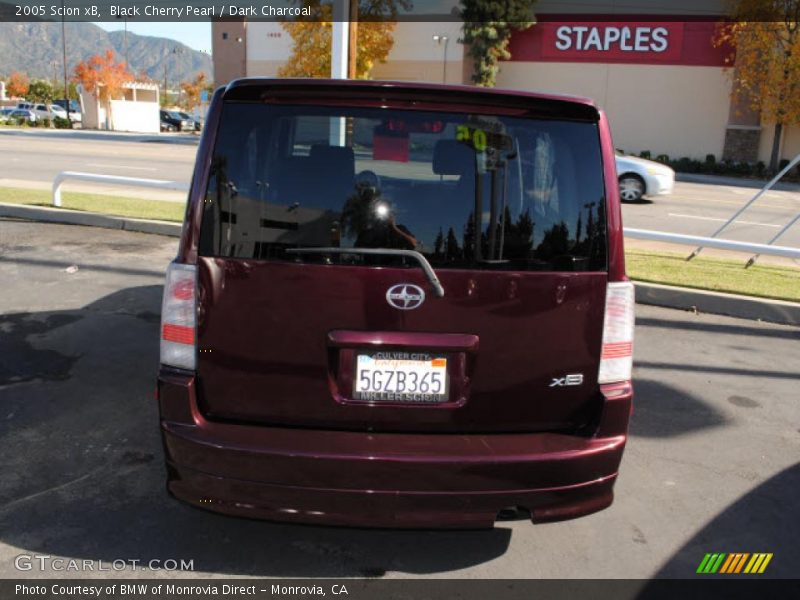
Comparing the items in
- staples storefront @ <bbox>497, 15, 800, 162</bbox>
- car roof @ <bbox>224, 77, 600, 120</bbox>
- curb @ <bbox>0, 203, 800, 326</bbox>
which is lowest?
curb @ <bbox>0, 203, 800, 326</bbox>

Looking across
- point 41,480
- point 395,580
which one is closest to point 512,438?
point 395,580

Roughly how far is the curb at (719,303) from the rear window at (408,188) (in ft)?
16.1

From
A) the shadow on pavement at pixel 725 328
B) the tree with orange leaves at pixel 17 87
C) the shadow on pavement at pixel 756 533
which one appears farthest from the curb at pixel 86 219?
the tree with orange leaves at pixel 17 87

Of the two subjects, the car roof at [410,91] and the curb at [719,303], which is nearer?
the car roof at [410,91]

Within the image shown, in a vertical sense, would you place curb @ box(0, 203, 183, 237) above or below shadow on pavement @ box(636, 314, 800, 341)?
above

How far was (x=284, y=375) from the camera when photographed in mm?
2693

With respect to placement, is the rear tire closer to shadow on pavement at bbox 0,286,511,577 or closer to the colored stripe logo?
shadow on pavement at bbox 0,286,511,577

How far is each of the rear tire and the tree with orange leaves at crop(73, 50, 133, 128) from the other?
49674 millimetres

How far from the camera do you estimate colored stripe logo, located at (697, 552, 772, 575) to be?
3049 millimetres

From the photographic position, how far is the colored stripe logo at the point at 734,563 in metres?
3.05

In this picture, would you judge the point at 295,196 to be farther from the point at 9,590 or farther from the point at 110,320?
the point at 110,320

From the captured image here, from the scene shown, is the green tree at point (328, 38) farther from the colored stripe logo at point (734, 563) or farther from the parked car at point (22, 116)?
the colored stripe logo at point (734, 563)

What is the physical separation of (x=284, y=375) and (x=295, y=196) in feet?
2.23

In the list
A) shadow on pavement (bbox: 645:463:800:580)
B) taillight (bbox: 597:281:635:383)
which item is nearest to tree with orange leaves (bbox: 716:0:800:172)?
shadow on pavement (bbox: 645:463:800:580)
